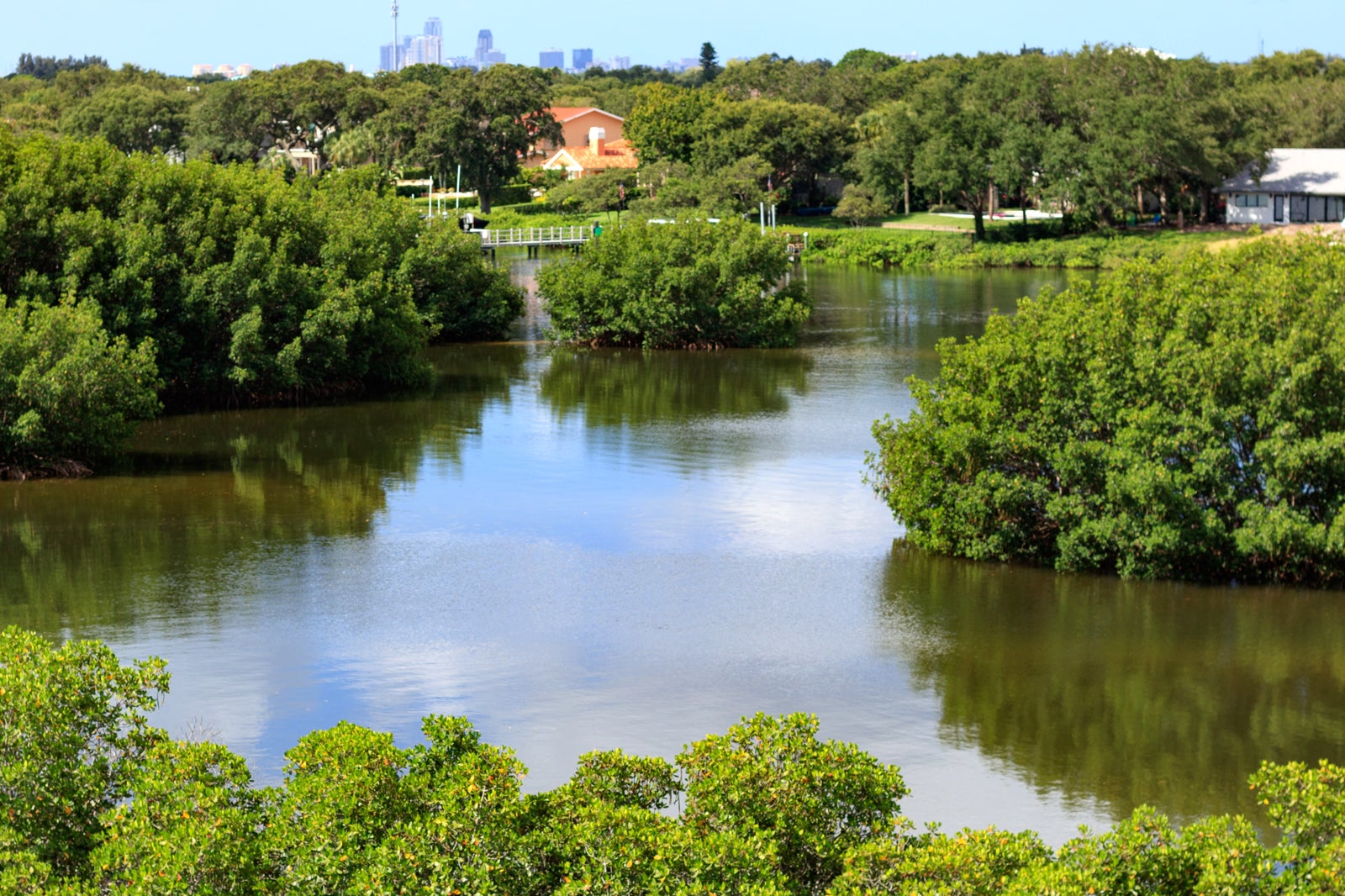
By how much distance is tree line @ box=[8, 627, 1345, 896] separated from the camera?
1088 centimetres

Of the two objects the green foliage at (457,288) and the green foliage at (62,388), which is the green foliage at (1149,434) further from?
the green foliage at (457,288)

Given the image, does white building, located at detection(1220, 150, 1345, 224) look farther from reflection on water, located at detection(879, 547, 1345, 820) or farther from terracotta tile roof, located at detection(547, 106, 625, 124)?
reflection on water, located at detection(879, 547, 1345, 820)

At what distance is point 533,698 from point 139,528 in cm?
1222

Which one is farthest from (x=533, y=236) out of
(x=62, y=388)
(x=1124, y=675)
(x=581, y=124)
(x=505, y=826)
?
(x=505, y=826)

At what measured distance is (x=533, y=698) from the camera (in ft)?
66.9

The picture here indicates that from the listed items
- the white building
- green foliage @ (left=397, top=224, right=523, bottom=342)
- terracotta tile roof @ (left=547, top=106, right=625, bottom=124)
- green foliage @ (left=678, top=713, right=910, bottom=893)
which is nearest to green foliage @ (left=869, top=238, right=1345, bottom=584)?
green foliage @ (left=678, top=713, right=910, bottom=893)

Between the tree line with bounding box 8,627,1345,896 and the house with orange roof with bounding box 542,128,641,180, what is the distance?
98783 mm

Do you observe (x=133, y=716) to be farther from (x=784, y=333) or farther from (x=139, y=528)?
(x=784, y=333)

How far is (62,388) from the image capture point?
3117 centimetres

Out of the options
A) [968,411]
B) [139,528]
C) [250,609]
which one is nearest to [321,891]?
[250,609]

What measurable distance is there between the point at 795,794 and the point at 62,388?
76.8ft

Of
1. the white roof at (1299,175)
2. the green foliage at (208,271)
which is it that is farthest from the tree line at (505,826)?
the white roof at (1299,175)

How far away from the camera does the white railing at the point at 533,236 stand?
3177 inches

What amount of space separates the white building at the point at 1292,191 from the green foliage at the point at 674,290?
136 ft
